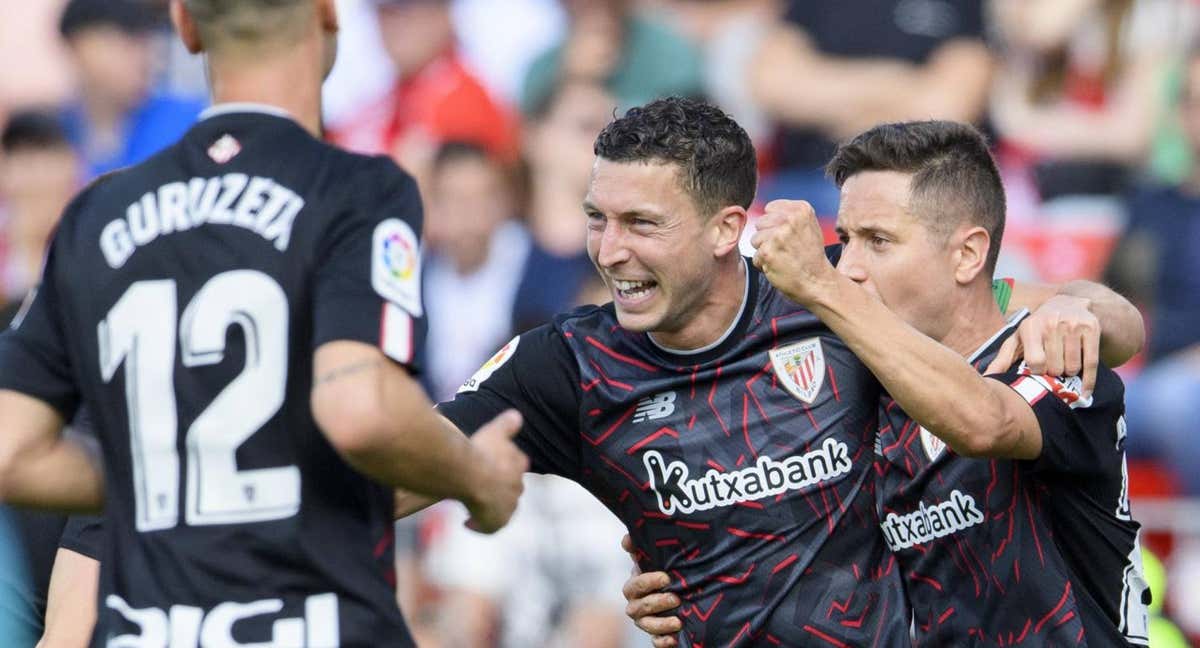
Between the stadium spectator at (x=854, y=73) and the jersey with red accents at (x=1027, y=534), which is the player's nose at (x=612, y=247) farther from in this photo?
the stadium spectator at (x=854, y=73)

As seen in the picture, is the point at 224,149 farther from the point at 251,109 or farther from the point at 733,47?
the point at 733,47

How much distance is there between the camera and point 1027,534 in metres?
4.95

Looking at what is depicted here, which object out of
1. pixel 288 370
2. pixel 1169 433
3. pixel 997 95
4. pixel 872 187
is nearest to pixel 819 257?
pixel 872 187

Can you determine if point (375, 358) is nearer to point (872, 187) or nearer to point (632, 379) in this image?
point (632, 379)

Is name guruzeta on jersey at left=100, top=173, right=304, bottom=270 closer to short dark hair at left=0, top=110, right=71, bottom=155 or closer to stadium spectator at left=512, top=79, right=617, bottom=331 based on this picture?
short dark hair at left=0, top=110, right=71, bottom=155

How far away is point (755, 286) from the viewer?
5.46m

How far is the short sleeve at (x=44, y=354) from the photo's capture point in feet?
13.5

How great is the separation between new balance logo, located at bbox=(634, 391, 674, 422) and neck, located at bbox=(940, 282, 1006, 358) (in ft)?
2.79

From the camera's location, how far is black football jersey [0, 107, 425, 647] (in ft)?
12.7

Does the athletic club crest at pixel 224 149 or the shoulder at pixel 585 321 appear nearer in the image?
the athletic club crest at pixel 224 149

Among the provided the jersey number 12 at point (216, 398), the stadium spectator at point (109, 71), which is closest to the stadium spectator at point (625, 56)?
the stadium spectator at point (109, 71)

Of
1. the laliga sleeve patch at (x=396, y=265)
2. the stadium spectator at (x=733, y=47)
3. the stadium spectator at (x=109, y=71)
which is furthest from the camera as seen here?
the stadium spectator at (x=109, y=71)

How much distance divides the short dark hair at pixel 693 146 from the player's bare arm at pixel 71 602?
1.97 m

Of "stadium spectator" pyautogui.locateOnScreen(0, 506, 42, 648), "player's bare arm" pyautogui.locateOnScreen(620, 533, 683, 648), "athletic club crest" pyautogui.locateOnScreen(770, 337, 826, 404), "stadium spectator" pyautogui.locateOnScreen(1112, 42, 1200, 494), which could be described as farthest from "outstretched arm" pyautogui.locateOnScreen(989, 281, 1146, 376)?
"stadium spectator" pyautogui.locateOnScreen(1112, 42, 1200, 494)
